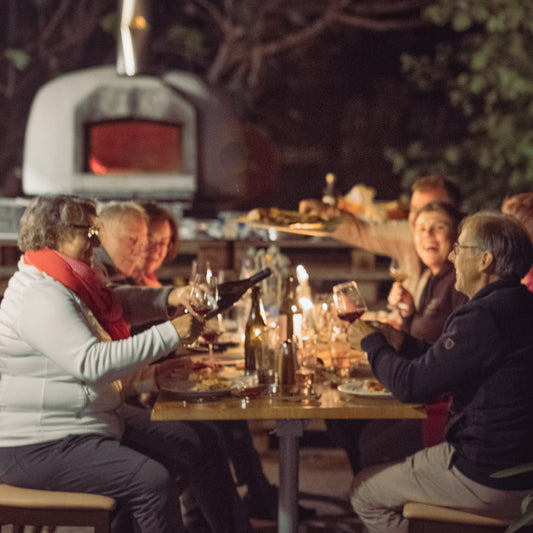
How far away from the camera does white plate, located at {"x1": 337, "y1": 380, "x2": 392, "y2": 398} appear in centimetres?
224

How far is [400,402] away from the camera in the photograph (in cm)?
219

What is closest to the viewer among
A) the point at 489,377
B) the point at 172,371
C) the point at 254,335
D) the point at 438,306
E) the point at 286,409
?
the point at 489,377

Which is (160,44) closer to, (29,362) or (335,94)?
(335,94)

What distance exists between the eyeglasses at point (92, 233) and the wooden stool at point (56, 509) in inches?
29.7

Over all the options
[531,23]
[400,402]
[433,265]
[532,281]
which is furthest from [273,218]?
[531,23]

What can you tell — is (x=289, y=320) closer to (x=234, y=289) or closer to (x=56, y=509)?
(x=234, y=289)

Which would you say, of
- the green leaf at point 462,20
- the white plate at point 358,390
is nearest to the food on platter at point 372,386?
the white plate at point 358,390

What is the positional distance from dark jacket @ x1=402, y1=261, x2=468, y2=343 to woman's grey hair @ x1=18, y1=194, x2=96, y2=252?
4.60 ft

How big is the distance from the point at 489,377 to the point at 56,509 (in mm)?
1263

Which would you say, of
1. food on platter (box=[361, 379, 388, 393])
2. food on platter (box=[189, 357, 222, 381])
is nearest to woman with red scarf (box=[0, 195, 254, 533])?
food on platter (box=[189, 357, 222, 381])

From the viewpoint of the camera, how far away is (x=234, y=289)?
8.83 ft

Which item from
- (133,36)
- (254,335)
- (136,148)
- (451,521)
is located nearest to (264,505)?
(254,335)

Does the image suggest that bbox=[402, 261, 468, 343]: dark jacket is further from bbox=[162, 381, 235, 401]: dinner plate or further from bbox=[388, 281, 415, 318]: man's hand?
A: bbox=[162, 381, 235, 401]: dinner plate

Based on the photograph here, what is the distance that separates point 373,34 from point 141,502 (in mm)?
8835
